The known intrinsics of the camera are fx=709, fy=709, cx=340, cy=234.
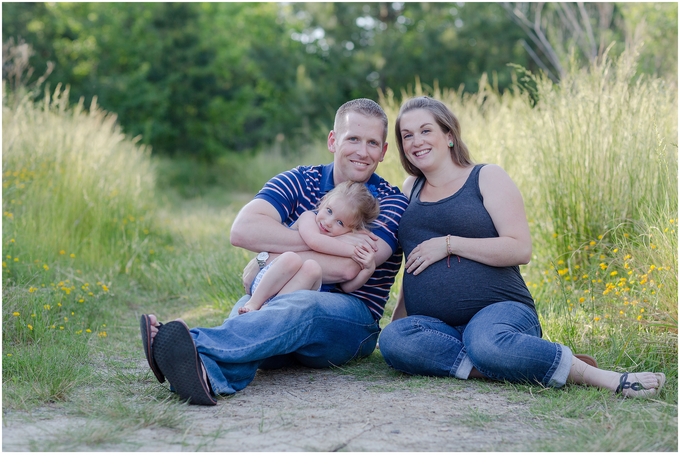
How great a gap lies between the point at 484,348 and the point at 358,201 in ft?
2.74

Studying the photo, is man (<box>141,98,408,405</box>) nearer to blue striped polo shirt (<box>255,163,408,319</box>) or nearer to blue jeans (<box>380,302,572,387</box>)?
blue striped polo shirt (<box>255,163,408,319</box>)

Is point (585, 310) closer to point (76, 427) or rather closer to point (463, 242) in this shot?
point (463, 242)

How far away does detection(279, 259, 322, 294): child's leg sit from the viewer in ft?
10.0

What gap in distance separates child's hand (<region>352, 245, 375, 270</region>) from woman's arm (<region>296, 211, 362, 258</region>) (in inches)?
0.9

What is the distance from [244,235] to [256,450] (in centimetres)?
119

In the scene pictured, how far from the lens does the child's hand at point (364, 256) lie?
3.08 metres

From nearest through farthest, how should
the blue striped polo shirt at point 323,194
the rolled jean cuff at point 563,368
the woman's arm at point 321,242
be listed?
the rolled jean cuff at point 563,368 < the woman's arm at point 321,242 < the blue striped polo shirt at point 323,194

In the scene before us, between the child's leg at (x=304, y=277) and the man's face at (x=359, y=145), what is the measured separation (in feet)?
1.60

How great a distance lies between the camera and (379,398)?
2.84 m

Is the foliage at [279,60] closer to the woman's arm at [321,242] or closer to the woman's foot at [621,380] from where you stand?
the woman's arm at [321,242]

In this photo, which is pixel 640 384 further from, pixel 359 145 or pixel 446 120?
pixel 359 145

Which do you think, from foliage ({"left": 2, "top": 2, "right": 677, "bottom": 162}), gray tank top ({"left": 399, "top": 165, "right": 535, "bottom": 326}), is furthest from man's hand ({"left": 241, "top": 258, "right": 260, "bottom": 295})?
foliage ({"left": 2, "top": 2, "right": 677, "bottom": 162})

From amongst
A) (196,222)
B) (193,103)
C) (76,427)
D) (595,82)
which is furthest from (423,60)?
(76,427)

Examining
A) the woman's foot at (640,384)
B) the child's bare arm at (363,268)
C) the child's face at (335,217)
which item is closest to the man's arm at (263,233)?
the child's face at (335,217)
